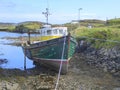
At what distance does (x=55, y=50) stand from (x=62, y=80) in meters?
3.55

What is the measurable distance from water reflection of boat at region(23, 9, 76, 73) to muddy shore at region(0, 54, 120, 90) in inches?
29.1

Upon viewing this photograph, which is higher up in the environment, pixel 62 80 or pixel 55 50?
pixel 55 50

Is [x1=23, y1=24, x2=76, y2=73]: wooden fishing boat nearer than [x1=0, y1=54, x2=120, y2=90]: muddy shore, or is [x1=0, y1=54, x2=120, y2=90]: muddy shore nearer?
[x1=0, y1=54, x2=120, y2=90]: muddy shore

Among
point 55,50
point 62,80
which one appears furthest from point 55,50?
point 62,80

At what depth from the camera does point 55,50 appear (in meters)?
25.2

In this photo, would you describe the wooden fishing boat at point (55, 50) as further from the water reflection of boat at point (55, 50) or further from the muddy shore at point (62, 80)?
the muddy shore at point (62, 80)

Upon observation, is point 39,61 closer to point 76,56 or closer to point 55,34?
point 55,34

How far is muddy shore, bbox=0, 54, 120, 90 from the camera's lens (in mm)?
20109

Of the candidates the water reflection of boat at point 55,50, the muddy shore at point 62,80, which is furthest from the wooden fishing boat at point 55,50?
the muddy shore at point 62,80

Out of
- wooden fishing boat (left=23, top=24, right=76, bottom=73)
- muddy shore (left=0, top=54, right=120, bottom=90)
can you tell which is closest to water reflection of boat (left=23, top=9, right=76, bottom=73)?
wooden fishing boat (left=23, top=24, right=76, bottom=73)

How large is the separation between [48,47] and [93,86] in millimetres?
6288

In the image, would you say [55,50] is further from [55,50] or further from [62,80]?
[62,80]

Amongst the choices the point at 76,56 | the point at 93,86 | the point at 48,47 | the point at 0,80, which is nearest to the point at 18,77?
the point at 0,80

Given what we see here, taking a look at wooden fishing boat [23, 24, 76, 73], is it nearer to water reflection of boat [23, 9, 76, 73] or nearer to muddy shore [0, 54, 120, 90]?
water reflection of boat [23, 9, 76, 73]
